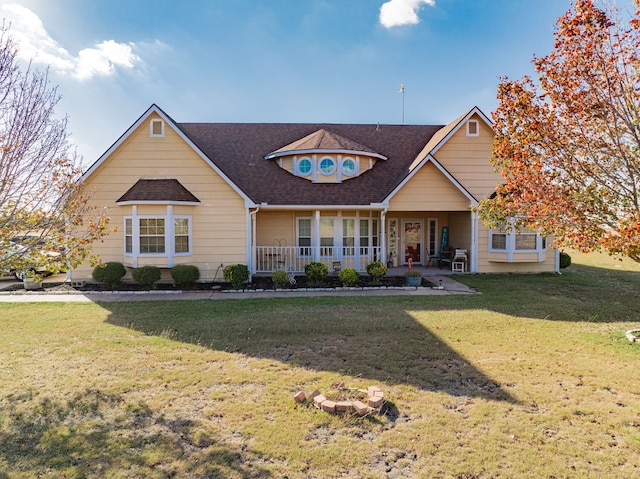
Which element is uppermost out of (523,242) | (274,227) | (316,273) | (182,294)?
(274,227)

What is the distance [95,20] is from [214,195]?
6.50 meters

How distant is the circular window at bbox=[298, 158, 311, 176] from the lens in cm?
1591

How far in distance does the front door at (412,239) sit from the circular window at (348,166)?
14.0ft

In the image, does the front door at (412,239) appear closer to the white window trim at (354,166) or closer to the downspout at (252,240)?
the white window trim at (354,166)

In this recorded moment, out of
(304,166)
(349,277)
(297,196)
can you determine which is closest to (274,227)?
(297,196)

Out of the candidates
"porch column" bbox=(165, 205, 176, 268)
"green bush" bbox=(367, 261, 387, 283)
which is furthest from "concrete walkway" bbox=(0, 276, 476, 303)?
"porch column" bbox=(165, 205, 176, 268)

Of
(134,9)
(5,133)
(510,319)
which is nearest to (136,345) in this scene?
(5,133)

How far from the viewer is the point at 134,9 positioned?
12.8m

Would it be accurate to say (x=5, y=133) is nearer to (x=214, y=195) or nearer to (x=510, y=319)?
(x=214, y=195)

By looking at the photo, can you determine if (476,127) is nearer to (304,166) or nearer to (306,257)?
(304,166)

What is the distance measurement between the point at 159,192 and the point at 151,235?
5.11 ft

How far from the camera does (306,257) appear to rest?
1512 centimetres

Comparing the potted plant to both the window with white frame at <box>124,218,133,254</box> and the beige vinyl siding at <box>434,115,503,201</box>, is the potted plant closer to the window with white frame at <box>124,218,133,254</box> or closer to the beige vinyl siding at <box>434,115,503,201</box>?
the beige vinyl siding at <box>434,115,503,201</box>

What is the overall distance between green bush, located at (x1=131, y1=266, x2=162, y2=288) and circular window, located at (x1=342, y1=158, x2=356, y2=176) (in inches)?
339
